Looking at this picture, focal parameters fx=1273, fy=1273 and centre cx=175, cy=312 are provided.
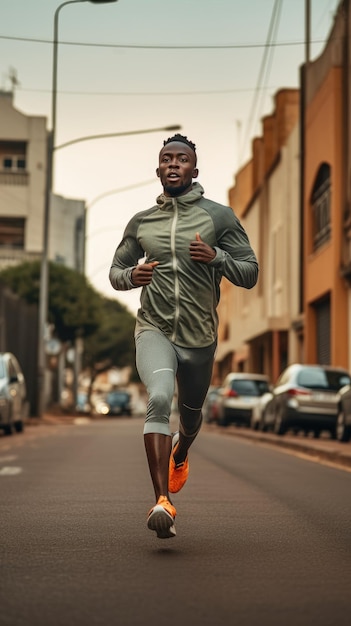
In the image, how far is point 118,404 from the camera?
72812 mm

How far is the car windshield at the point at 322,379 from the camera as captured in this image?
25.8m

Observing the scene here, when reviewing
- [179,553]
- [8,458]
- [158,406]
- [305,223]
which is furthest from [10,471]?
[305,223]

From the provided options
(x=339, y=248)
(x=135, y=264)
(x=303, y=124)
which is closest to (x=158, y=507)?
(x=135, y=264)

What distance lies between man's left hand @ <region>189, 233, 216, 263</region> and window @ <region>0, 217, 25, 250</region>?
60035mm

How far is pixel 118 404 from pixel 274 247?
2325 cm

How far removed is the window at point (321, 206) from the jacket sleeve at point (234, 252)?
29197 mm

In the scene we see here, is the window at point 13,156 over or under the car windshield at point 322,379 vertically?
over

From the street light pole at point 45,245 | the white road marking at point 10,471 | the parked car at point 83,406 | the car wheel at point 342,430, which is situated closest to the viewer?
the white road marking at point 10,471

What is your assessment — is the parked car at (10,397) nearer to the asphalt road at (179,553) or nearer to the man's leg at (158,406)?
the asphalt road at (179,553)

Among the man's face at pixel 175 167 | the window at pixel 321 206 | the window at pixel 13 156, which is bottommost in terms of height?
the man's face at pixel 175 167

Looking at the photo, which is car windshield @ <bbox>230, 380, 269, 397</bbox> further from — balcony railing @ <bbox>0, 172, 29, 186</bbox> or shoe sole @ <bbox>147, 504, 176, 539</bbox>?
balcony railing @ <bbox>0, 172, 29, 186</bbox>

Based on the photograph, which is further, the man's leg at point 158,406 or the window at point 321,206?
the window at point 321,206

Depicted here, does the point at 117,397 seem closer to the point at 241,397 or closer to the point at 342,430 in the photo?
the point at 241,397

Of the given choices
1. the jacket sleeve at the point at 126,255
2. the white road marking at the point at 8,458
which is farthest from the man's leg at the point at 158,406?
the white road marking at the point at 8,458
